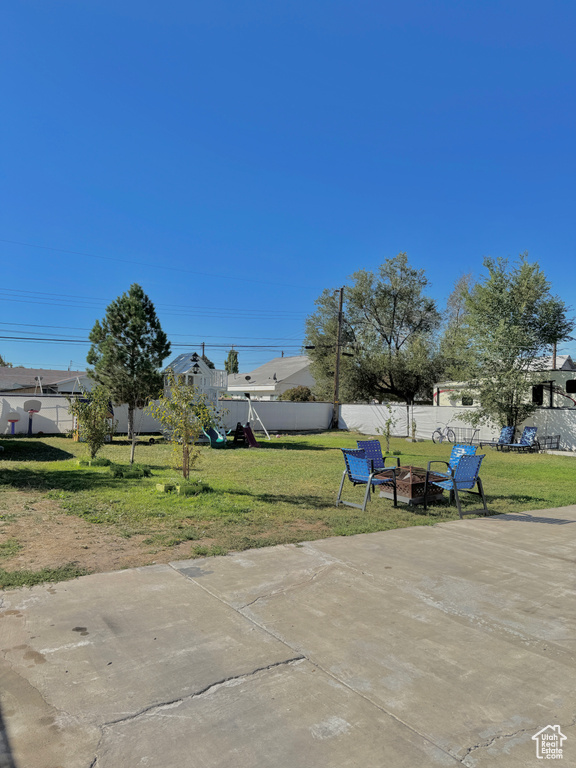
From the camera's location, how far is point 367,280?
3838 cm

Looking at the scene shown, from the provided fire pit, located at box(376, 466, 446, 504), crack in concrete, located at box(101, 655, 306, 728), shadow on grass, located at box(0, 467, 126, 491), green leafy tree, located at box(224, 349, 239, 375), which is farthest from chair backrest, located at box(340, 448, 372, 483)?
green leafy tree, located at box(224, 349, 239, 375)

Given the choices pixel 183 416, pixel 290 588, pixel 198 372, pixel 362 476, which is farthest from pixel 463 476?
pixel 198 372

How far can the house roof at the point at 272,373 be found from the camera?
48094 millimetres

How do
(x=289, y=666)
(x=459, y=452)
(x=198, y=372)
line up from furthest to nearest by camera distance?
(x=198, y=372), (x=459, y=452), (x=289, y=666)

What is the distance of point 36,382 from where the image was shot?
37.2 metres

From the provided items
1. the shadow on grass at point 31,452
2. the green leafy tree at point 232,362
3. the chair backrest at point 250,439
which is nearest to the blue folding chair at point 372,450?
the shadow on grass at point 31,452

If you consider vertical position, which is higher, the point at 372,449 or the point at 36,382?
the point at 36,382

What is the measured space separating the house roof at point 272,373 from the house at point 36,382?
16108 millimetres

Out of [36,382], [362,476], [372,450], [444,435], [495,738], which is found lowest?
[495,738]

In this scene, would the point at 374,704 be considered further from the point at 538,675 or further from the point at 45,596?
the point at 45,596

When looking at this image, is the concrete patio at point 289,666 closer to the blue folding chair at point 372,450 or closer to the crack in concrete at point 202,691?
the crack in concrete at point 202,691

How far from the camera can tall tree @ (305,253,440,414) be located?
36.5 meters

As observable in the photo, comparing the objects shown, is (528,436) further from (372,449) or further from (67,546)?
(67,546)

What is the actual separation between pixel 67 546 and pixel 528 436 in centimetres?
1947
